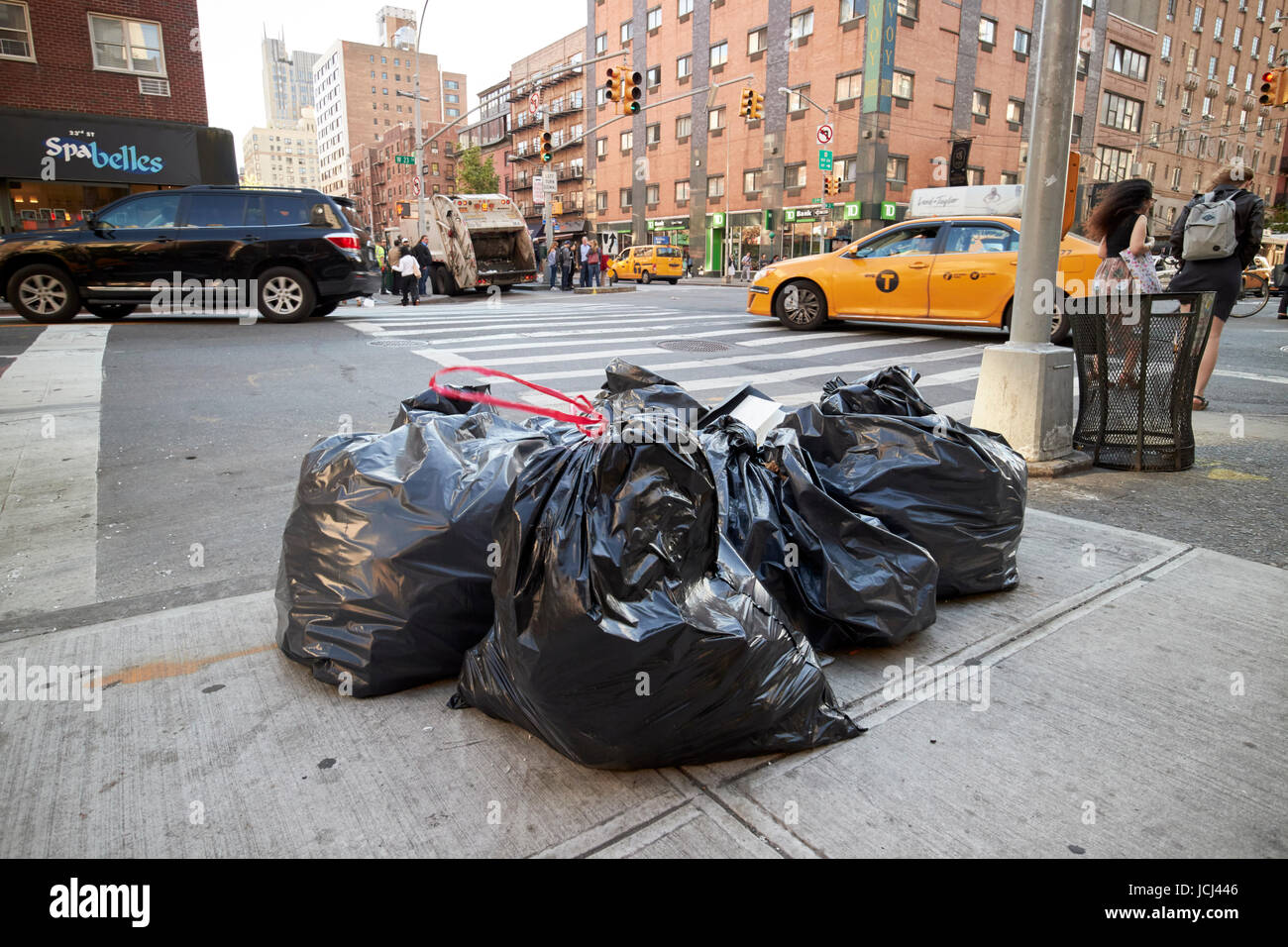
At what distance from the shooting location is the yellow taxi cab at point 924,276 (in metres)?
9.78

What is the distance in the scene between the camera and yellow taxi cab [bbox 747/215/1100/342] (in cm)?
978

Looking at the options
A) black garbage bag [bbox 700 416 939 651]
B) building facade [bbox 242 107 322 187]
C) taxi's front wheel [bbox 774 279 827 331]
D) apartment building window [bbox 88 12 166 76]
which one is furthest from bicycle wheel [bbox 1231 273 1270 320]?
building facade [bbox 242 107 322 187]

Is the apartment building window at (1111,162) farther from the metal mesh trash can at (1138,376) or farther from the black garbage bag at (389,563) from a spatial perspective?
the black garbage bag at (389,563)

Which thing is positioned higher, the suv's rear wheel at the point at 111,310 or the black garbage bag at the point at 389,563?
the suv's rear wheel at the point at 111,310

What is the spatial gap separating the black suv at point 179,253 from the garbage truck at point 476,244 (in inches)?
357

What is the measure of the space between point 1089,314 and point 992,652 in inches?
116

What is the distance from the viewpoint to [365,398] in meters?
6.50

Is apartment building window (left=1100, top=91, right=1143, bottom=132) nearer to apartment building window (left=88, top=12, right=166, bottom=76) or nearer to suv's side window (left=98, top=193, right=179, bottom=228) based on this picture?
apartment building window (left=88, top=12, right=166, bottom=76)

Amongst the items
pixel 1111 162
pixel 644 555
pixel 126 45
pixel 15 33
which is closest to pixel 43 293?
pixel 15 33

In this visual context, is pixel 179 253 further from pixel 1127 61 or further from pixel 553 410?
pixel 1127 61

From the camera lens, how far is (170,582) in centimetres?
309

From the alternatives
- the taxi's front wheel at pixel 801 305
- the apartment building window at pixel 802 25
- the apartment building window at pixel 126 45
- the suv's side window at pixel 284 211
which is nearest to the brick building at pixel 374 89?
the apartment building window at pixel 802 25
